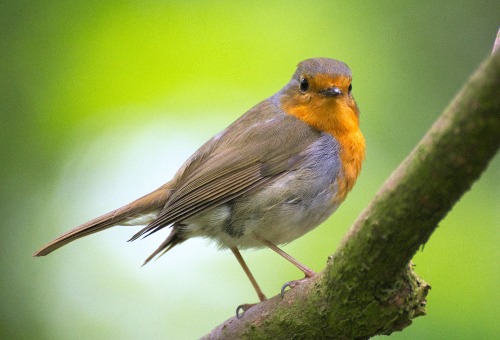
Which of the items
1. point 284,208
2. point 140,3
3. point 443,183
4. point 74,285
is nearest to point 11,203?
point 74,285

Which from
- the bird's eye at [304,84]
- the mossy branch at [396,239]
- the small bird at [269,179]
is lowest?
the mossy branch at [396,239]

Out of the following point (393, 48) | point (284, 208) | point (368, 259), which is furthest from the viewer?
point (393, 48)

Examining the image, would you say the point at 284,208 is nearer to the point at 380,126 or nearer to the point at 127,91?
the point at 380,126

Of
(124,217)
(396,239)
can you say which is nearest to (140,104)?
(124,217)

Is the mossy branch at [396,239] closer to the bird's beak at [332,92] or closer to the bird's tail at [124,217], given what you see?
the bird's tail at [124,217]

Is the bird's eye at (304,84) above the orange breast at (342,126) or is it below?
above

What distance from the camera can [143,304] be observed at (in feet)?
18.0

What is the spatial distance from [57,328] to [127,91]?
198cm

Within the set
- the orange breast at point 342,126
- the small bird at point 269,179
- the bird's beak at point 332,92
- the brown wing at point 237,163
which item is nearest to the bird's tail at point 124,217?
the small bird at point 269,179

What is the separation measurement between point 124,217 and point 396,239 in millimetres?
2204

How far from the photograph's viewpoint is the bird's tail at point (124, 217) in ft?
13.4

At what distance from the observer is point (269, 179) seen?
13.1ft

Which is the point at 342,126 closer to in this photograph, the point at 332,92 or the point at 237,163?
the point at 332,92

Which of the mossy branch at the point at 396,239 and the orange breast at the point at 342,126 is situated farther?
the orange breast at the point at 342,126
